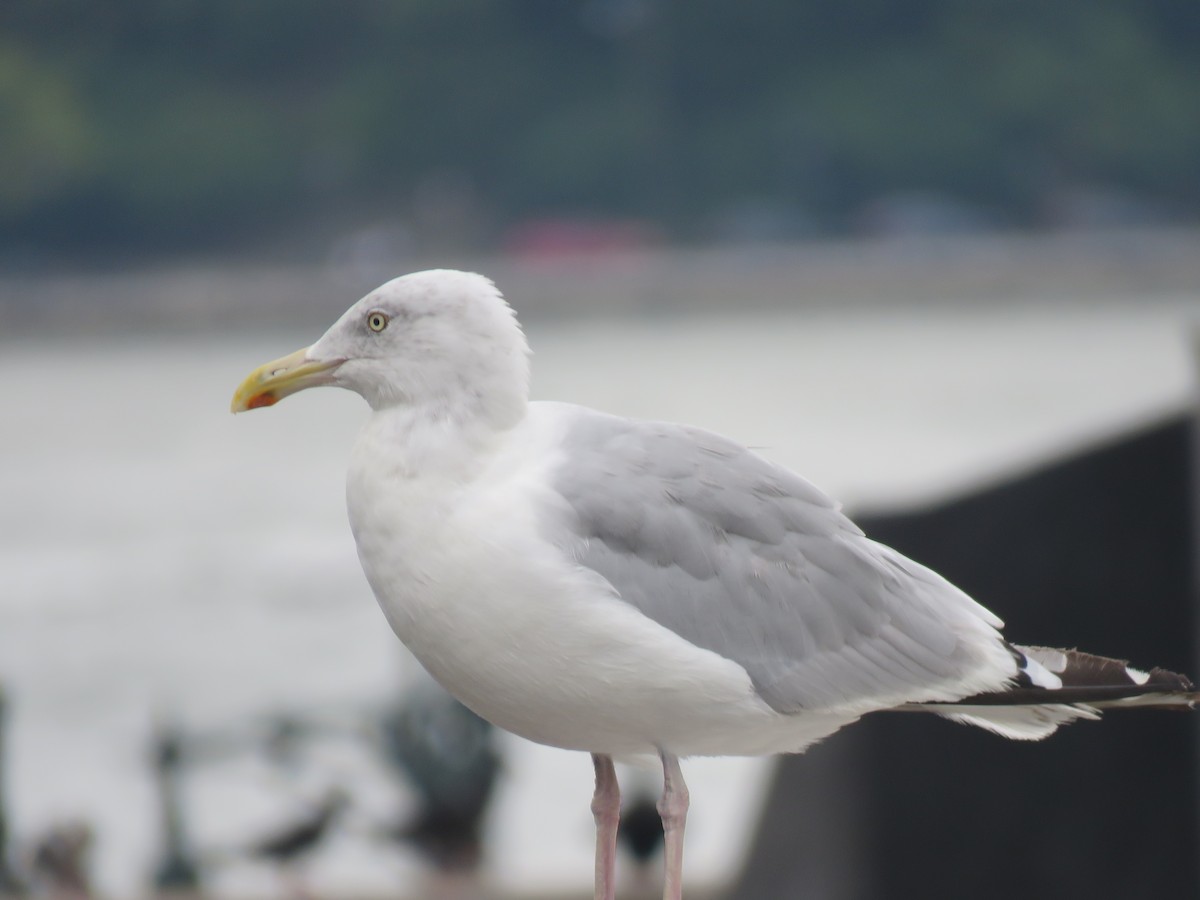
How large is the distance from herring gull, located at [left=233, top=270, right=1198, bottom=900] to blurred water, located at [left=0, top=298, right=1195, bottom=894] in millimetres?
3693

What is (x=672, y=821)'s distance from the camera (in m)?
2.63

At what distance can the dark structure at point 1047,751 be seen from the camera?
5.96 metres

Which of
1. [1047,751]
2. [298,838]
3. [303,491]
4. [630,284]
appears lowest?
[298,838]

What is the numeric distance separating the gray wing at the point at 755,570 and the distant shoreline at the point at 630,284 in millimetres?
31775

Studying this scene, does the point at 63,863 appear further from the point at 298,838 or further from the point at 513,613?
the point at 513,613

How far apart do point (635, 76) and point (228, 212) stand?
11.9m

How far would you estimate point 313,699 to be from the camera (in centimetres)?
1678

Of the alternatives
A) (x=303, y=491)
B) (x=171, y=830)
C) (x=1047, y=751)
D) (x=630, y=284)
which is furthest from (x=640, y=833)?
(x=630, y=284)

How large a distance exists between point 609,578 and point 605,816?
414mm

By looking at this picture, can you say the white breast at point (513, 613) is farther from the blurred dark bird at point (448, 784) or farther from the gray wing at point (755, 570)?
the blurred dark bird at point (448, 784)

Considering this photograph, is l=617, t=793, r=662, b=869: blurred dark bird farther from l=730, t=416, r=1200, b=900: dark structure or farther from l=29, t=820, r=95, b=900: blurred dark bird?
l=29, t=820, r=95, b=900: blurred dark bird

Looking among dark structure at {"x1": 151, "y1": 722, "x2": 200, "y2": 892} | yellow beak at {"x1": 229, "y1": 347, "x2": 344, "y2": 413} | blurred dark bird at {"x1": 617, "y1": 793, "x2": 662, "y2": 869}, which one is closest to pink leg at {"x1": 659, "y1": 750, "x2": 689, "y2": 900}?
yellow beak at {"x1": 229, "y1": 347, "x2": 344, "y2": 413}

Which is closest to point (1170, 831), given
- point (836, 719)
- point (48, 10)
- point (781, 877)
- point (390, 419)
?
point (781, 877)

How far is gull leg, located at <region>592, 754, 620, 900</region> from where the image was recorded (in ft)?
8.82
